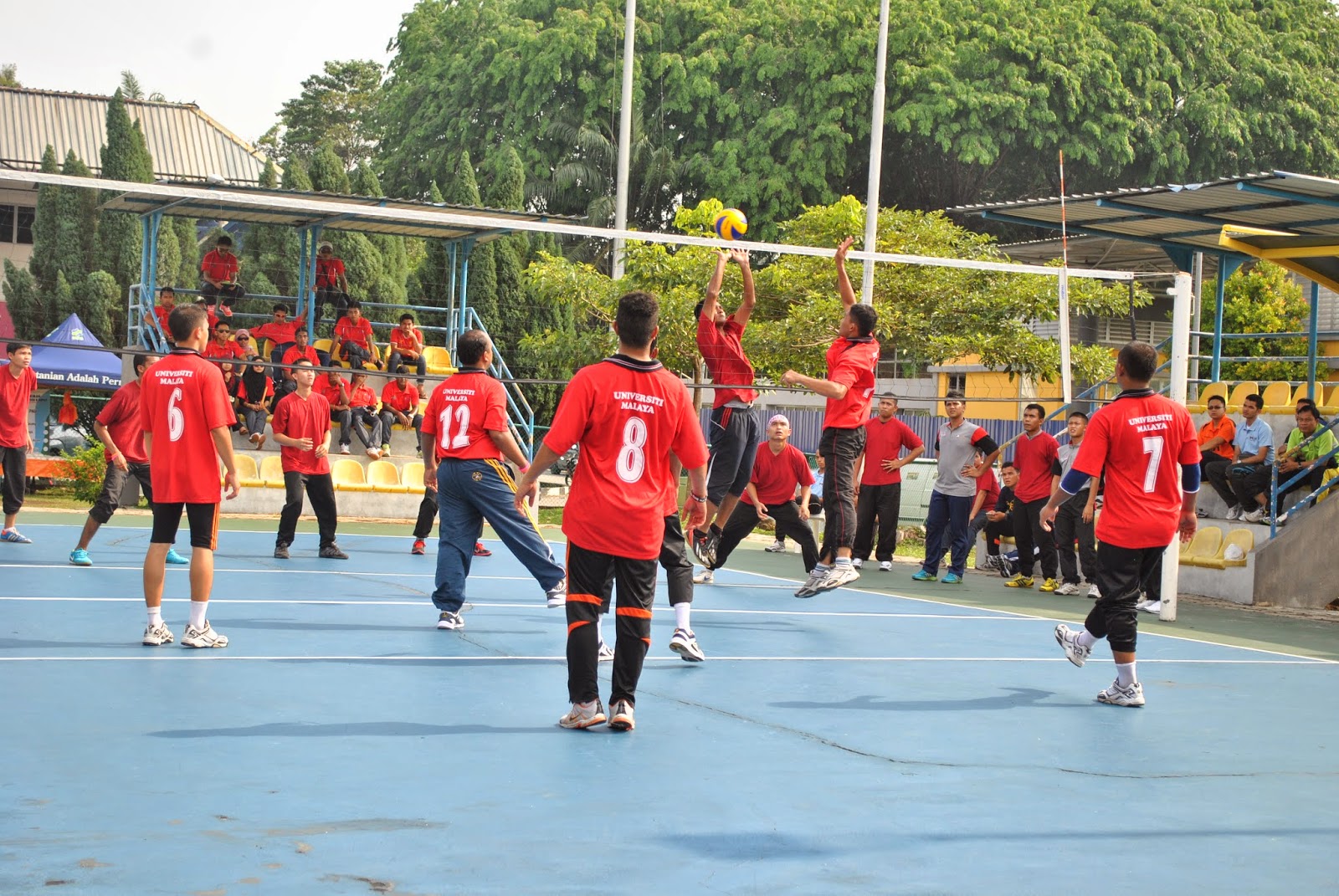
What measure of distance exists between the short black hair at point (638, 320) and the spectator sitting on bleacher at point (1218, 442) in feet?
37.1

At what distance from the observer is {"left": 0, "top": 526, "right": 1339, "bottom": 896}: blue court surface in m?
4.47

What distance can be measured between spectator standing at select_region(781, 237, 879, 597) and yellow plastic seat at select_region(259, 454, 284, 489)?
10.3 meters

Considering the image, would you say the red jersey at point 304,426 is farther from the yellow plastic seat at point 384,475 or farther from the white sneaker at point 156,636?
the yellow plastic seat at point 384,475

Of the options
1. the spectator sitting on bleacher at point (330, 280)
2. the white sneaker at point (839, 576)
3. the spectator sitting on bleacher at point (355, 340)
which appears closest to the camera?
the white sneaker at point (839, 576)

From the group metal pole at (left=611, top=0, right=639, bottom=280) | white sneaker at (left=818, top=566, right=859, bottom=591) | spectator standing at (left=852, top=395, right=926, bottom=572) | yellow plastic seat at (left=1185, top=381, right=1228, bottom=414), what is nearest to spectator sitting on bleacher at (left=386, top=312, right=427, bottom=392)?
metal pole at (left=611, top=0, right=639, bottom=280)

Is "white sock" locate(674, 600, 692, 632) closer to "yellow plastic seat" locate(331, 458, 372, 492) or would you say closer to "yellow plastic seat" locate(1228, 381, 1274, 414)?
"yellow plastic seat" locate(331, 458, 372, 492)

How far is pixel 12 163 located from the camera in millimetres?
37406

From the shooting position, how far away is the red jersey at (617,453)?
6488 millimetres

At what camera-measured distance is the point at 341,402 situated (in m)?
20.2

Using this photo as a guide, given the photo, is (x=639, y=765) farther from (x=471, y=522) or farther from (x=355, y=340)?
(x=355, y=340)

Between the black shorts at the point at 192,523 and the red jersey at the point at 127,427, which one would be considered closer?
the black shorts at the point at 192,523

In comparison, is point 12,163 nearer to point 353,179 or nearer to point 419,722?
point 353,179

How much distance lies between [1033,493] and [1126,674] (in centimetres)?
727

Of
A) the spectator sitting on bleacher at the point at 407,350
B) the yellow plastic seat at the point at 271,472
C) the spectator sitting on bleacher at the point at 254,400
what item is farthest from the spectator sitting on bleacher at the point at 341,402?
the spectator sitting on bleacher at the point at 407,350
